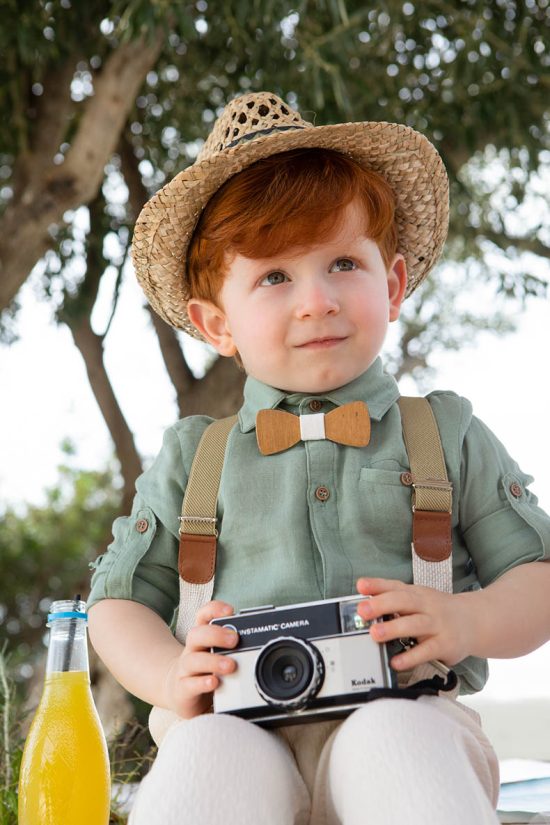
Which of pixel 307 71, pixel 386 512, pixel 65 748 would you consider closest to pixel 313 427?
pixel 386 512

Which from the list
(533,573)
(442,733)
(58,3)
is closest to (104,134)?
(58,3)

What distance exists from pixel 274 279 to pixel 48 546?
7876 mm

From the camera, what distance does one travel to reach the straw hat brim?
5.41 ft

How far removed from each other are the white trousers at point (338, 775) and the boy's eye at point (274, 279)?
674 millimetres

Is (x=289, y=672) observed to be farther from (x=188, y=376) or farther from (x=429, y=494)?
(x=188, y=376)

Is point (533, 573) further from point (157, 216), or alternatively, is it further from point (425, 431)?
point (157, 216)

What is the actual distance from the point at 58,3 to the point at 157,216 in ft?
7.39

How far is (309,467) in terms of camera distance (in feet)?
5.14

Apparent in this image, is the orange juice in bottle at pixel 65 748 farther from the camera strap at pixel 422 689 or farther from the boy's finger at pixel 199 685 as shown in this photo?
the camera strap at pixel 422 689

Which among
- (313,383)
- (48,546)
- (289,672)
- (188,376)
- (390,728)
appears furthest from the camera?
(48,546)

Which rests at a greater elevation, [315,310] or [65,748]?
[315,310]

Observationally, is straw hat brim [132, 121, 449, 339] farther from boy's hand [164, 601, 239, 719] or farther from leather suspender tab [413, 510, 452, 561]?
boy's hand [164, 601, 239, 719]

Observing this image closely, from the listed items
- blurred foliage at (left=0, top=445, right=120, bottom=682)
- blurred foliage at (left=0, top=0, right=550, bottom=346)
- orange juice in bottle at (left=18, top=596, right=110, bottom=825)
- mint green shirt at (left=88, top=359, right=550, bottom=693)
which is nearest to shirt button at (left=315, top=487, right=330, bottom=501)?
mint green shirt at (left=88, top=359, right=550, bottom=693)

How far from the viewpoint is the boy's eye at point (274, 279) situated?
1.60 m
